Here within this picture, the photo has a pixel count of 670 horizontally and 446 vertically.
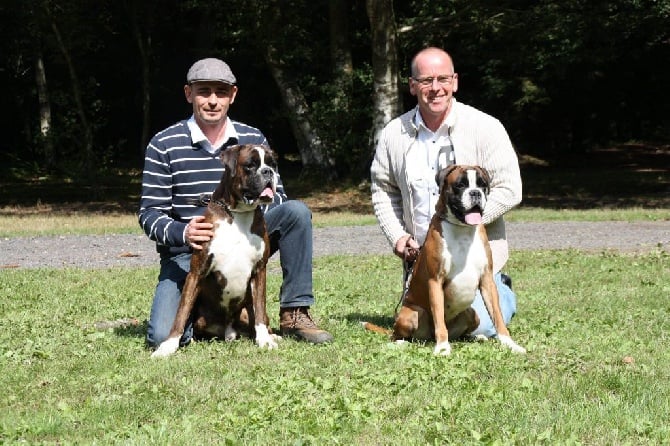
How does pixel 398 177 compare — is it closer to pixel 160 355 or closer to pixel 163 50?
pixel 160 355

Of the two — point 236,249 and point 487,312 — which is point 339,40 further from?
point 236,249

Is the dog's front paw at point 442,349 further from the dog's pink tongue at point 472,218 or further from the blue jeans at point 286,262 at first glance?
the blue jeans at point 286,262

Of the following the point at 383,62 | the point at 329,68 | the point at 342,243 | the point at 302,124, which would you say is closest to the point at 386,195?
the point at 342,243

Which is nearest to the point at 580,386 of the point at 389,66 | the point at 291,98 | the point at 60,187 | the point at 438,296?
the point at 438,296

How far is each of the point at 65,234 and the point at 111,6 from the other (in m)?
17.8

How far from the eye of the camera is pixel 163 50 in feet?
124

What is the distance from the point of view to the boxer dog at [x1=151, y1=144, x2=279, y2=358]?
5.88 metres

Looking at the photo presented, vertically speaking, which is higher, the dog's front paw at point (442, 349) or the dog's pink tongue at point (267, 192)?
the dog's pink tongue at point (267, 192)

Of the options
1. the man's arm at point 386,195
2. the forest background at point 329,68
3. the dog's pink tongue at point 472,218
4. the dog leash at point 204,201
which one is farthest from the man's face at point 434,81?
the forest background at point 329,68

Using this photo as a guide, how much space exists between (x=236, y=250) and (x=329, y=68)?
21.1 metres

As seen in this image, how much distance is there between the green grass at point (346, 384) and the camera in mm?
4266

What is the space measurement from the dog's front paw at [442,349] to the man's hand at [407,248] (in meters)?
0.80

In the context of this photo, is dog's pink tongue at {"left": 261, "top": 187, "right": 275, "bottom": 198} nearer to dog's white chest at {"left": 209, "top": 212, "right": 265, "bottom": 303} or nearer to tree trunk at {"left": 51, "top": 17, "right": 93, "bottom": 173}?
dog's white chest at {"left": 209, "top": 212, "right": 265, "bottom": 303}

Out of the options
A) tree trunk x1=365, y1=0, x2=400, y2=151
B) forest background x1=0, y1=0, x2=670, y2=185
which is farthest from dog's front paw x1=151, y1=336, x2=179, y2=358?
forest background x1=0, y1=0, x2=670, y2=185
